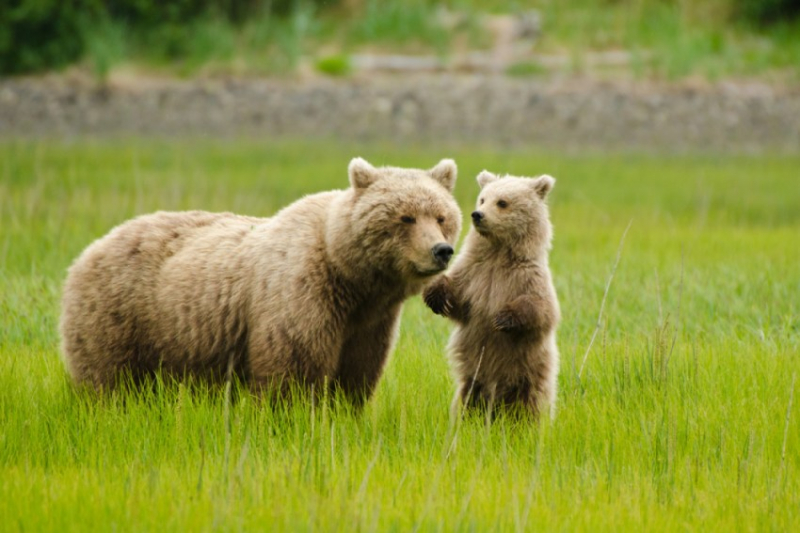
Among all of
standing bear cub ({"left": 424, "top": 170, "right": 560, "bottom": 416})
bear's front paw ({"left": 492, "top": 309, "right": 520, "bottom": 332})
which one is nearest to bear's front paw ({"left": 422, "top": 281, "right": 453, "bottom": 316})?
standing bear cub ({"left": 424, "top": 170, "right": 560, "bottom": 416})

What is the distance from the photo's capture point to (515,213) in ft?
19.2

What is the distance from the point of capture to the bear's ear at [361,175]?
5.59m

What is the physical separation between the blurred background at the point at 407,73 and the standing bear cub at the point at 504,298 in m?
15.7

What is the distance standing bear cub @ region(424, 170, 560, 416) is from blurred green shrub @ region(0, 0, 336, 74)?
18473 mm

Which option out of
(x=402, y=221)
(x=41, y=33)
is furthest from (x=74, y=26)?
(x=402, y=221)

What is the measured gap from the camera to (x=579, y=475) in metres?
5.02

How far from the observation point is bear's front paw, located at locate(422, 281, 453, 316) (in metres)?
5.77

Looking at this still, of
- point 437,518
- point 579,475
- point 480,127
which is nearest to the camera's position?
point 437,518

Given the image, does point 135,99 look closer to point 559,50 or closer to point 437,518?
point 559,50

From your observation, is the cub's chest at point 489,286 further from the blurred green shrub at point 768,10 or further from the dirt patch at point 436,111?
the blurred green shrub at point 768,10

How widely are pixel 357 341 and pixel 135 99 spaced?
17995mm

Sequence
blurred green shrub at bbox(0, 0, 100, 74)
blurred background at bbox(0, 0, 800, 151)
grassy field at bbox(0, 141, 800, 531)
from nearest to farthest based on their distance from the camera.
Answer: grassy field at bbox(0, 141, 800, 531), blurred background at bbox(0, 0, 800, 151), blurred green shrub at bbox(0, 0, 100, 74)

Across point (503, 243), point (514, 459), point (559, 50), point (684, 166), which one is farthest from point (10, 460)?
point (559, 50)

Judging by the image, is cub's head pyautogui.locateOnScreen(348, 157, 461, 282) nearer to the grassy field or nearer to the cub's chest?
the cub's chest
